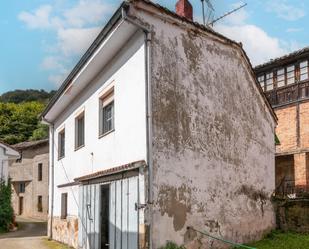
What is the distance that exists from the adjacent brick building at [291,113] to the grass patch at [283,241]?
887cm

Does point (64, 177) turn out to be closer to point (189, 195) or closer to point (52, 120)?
point (52, 120)

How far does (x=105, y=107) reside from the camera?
12.9 metres

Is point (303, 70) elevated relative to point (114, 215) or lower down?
elevated

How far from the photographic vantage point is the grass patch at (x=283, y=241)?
1168 centimetres

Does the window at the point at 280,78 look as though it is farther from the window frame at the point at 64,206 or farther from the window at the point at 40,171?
the window at the point at 40,171

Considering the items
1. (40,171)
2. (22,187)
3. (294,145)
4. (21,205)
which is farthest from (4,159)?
(294,145)

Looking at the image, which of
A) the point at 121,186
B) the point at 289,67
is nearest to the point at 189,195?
the point at 121,186

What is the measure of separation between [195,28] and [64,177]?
8.98 metres

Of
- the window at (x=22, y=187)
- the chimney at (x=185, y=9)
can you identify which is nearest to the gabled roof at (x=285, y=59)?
the chimney at (x=185, y=9)

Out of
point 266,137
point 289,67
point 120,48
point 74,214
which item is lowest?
point 74,214

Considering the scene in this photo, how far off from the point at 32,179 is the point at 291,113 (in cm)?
2383

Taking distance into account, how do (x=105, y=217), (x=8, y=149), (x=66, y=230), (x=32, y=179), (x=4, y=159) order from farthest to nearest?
(x=32, y=179) < (x=8, y=149) < (x=4, y=159) < (x=66, y=230) < (x=105, y=217)

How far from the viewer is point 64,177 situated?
57.0ft

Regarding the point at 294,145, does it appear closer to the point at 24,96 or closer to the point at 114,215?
the point at 114,215
